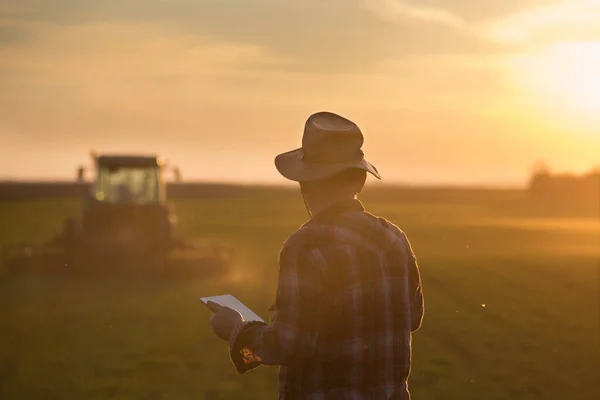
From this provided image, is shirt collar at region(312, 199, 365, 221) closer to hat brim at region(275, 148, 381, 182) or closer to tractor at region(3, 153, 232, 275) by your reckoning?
hat brim at region(275, 148, 381, 182)

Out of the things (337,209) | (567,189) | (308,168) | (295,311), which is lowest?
(567,189)

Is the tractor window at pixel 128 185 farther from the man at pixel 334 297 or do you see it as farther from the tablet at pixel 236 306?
the man at pixel 334 297

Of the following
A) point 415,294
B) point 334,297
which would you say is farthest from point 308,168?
point 415,294

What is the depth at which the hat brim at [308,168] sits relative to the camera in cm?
309

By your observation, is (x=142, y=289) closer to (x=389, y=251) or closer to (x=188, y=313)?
(x=188, y=313)

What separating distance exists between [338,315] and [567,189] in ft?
227

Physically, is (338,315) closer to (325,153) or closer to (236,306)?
(236,306)

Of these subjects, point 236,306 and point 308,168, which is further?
point 236,306

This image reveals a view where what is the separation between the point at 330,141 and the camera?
10.4ft

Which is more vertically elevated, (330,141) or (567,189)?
(330,141)

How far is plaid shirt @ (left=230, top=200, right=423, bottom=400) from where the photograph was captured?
2953 millimetres

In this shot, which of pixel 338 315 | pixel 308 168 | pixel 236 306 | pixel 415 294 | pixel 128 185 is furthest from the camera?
pixel 128 185

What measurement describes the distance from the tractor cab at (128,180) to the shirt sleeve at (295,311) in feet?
53.2

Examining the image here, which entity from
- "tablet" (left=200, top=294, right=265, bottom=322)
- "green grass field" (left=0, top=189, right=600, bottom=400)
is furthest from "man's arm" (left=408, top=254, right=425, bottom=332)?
"green grass field" (left=0, top=189, right=600, bottom=400)
